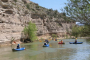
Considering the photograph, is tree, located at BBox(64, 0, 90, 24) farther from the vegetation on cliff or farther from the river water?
the river water

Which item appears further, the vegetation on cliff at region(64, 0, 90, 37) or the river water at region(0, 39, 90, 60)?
the river water at region(0, 39, 90, 60)

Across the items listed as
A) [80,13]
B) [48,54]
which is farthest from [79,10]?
[48,54]

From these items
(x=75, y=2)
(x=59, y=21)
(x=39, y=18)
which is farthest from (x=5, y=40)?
(x=59, y=21)

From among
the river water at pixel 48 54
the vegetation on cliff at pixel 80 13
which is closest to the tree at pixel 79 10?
the vegetation on cliff at pixel 80 13

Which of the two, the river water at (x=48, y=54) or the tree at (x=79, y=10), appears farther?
the river water at (x=48, y=54)

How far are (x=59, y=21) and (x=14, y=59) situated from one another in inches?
2614

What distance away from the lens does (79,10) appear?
486 inches

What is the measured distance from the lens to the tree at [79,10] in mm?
11680

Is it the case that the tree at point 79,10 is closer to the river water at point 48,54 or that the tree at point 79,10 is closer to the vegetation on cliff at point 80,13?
the vegetation on cliff at point 80,13

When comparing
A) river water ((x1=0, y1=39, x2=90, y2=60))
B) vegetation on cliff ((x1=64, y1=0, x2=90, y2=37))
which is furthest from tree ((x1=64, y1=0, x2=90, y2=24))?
river water ((x1=0, y1=39, x2=90, y2=60))

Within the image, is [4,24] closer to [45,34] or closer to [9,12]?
[9,12]

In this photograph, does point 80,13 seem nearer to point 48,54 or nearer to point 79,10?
point 79,10

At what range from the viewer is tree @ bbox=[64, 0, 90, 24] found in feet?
38.3

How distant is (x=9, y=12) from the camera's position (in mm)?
38656
